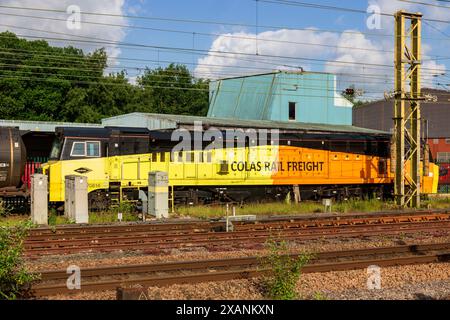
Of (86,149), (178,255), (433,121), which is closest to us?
(178,255)

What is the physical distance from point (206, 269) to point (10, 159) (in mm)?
12133

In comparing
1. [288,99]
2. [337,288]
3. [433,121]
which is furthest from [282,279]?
[433,121]

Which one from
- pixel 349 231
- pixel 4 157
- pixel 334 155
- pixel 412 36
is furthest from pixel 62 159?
pixel 412 36

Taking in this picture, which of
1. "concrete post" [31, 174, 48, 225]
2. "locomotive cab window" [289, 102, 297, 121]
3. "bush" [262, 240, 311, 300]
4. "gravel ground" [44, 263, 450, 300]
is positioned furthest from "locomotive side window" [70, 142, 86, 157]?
"locomotive cab window" [289, 102, 297, 121]

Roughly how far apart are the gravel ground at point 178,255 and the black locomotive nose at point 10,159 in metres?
8.94

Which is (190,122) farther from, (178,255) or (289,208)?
(178,255)

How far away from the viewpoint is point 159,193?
19.3 meters

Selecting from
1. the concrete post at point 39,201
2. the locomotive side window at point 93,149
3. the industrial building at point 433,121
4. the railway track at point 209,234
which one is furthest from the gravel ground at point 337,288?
the industrial building at point 433,121

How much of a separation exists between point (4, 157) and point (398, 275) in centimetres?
1517

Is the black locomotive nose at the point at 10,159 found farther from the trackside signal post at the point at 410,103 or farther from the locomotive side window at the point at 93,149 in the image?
the trackside signal post at the point at 410,103

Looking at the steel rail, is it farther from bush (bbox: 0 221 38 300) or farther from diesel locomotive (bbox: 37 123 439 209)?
diesel locomotive (bbox: 37 123 439 209)

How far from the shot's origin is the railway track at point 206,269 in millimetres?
8766

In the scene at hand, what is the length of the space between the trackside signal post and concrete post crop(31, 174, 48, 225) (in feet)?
52.1
